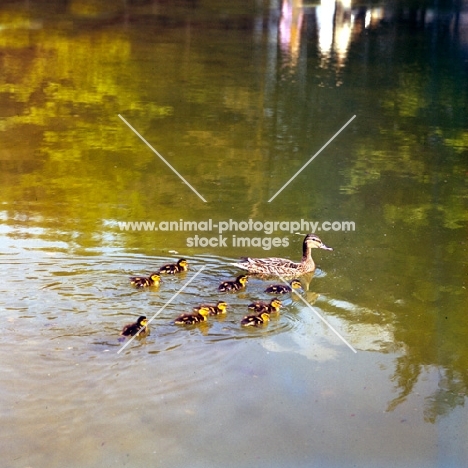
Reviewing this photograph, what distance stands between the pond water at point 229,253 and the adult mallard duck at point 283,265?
3.5 inches

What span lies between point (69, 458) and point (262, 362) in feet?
5.06

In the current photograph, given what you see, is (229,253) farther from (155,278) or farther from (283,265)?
(155,278)

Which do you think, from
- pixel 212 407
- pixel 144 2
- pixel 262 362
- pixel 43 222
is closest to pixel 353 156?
pixel 43 222

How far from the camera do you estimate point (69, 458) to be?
15.2 ft

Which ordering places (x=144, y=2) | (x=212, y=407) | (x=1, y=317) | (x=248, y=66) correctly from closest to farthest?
(x=212, y=407)
(x=1, y=317)
(x=248, y=66)
(x=144, y=2)

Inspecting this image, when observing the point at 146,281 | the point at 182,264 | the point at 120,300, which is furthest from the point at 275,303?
the point at 120,300

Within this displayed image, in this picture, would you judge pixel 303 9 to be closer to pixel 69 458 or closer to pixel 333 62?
pixel 333 62

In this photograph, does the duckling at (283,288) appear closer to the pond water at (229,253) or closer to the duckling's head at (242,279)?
the pond water at (229,253)

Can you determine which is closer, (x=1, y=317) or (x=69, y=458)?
(x=69, y=458)

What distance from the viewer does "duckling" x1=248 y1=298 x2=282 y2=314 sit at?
20.9 ft

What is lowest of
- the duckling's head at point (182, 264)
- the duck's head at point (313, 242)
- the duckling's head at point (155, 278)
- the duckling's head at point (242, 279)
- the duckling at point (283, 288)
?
the duckling at point (283, 288)

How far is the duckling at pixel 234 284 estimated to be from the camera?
22.1 feet

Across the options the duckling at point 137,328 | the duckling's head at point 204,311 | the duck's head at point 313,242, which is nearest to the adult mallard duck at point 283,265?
the duck's head at point 313,242

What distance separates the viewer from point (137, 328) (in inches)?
234
